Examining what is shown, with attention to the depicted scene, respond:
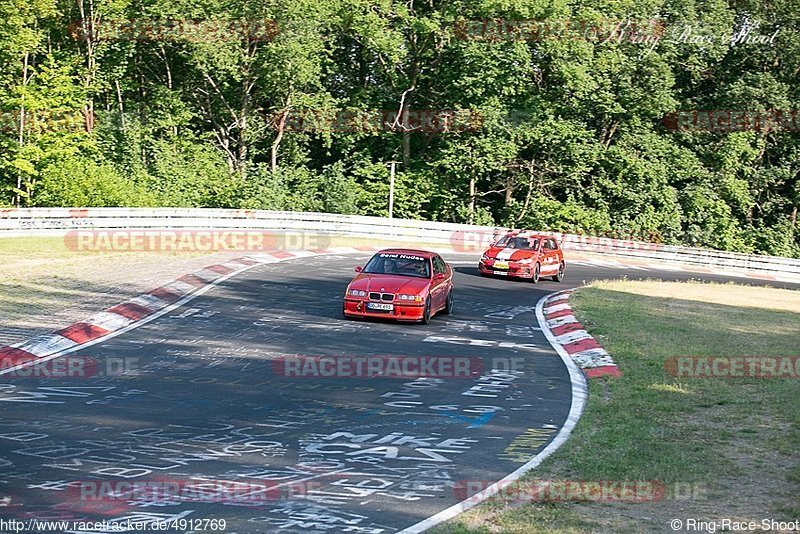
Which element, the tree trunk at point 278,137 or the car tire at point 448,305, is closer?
the car tire at point 448,305

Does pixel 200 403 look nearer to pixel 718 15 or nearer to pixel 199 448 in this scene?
pixel 199 448

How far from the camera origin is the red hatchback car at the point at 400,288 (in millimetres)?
20266

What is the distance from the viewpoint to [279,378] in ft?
47.6

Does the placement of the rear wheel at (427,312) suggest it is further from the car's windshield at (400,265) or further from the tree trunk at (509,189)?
the tree trunk at (509,189)

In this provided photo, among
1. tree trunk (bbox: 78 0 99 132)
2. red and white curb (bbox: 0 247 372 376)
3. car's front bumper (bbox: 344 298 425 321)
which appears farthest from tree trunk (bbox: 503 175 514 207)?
car's front bumper (bbox: 344 298 425 321)

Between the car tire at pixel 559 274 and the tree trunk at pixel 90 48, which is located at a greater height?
the tree trunk at pixel 90 48

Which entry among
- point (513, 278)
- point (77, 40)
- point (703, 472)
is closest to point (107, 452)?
point (703, 472)

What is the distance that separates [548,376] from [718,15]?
4776cm

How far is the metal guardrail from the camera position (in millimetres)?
38625

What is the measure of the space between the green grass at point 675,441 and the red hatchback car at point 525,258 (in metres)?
10.9

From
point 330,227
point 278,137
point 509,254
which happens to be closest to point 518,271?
point 509,254

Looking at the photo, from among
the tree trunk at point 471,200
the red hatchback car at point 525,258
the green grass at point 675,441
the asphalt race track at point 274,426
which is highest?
the tree trunk at point 471,200

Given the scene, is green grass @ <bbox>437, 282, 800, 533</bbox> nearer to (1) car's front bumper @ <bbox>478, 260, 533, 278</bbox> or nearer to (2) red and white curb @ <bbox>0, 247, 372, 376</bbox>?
(2) red and white curb @ <bbox>0, 247, 372, 376</bbox>

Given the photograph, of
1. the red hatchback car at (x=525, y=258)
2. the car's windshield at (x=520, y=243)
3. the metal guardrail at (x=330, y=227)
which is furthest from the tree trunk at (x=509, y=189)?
the car's windshield at (x=520, y=243)
